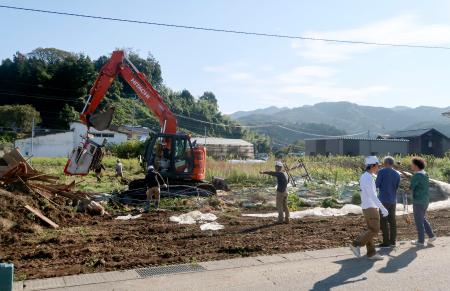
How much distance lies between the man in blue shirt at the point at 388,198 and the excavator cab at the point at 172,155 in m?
8.67

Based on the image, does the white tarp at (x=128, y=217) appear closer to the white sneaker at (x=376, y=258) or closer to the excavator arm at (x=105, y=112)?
the excavator arm at (x=105, y=112)

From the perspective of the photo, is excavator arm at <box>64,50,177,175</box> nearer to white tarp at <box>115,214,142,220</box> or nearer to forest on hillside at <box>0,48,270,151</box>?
white tarp at <box>115,214,142,220</box>

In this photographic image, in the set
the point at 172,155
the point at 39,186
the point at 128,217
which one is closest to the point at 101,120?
the point at 172,155

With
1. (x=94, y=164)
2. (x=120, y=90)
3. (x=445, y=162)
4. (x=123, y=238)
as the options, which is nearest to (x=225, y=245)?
(x=123, y=238)

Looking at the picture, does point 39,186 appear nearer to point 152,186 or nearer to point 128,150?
point 152,186

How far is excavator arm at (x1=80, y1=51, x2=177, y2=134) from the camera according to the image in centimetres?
1727

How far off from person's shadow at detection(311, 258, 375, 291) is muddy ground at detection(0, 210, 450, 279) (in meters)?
1.22

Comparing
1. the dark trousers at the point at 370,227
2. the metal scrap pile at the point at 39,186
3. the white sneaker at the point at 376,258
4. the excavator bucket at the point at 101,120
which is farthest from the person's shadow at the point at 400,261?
the excavator bucket at the point at 101,120

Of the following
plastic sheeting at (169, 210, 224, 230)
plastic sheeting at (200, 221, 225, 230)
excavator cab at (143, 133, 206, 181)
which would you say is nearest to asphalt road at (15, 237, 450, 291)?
plastic sheeting at (200, 221, 225, 230)

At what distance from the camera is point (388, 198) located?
30.9ft

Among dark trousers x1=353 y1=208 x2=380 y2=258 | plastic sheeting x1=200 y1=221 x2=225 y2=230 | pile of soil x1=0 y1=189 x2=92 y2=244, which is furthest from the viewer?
plastic sheeting x1=200 y1=221 x2=225 y2=230

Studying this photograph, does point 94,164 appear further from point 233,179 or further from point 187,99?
point 187,99

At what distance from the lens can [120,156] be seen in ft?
145

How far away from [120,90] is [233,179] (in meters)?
54.1
